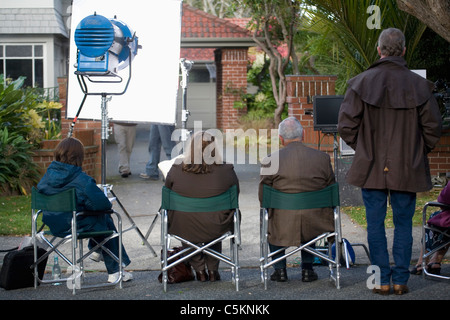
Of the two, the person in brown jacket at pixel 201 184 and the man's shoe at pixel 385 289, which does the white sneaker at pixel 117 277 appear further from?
the man's shoe at pixel 385 289

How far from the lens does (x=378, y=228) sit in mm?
5129

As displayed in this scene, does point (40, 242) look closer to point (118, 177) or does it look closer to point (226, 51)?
point (118, 177)

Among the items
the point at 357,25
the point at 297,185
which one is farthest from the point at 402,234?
the point at 357,25

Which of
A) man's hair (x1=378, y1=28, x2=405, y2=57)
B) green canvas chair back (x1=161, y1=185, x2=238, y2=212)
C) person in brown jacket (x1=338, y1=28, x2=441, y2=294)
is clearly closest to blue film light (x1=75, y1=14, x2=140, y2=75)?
green canvas chair back (x1=161, y1=185, x2=238, y2=212)

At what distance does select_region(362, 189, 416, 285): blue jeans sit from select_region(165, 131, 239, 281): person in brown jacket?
3.72 feet

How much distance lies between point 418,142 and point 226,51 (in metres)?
16.1

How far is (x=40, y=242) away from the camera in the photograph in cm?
574

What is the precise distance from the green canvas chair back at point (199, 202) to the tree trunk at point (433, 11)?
263cm

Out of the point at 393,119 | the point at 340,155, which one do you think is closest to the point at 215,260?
the point at 393,119

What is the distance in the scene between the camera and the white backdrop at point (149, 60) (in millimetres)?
7344

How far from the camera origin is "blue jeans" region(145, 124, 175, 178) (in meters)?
10.7

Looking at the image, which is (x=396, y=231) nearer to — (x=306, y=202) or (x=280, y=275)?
(x=306, y=202)

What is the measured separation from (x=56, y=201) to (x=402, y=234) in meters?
2.62

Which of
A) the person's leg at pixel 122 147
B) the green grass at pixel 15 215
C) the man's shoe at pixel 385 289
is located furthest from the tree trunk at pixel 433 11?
the person's leg at pixel 122 147
